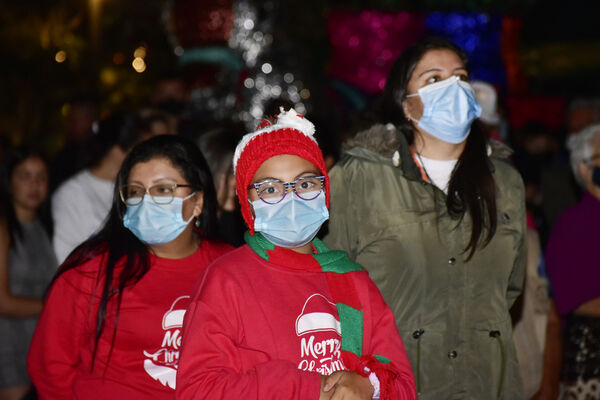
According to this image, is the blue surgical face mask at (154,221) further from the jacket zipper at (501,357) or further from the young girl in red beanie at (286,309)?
the jacket zipper at (501,357)

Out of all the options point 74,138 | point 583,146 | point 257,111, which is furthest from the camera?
point 257,111

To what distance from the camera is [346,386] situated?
231 cm

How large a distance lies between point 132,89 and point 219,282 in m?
8.46

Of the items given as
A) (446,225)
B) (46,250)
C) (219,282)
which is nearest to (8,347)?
(46,250)

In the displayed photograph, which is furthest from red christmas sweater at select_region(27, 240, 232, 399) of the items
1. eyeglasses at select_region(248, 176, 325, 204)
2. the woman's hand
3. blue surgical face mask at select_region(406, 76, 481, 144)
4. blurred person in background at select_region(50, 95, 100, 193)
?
blurred person in background at select_region(50, 95, 100, 193)

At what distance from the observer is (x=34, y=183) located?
199 inches

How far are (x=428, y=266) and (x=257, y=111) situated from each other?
16.6 feet

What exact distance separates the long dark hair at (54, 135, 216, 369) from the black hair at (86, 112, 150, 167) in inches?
67.8

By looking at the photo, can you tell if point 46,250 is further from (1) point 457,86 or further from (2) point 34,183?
(1) point 457,86

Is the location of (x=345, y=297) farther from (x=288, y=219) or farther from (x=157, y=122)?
(x=157, y=122)

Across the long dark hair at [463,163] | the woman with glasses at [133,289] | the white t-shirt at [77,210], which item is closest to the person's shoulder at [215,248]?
the woman with glasses at [133,289]

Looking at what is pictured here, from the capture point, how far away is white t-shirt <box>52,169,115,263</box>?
4.61m

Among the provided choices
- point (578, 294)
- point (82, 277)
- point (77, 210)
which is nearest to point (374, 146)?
point (82, 277)

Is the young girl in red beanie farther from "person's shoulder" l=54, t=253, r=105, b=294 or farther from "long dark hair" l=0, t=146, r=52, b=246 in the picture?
"long dark hair" l=0, t=146, r=52, b=246
